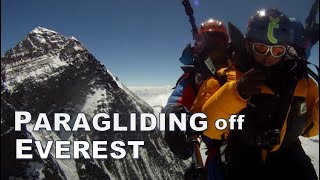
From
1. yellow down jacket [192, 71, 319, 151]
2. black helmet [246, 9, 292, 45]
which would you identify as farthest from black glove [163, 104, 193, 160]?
black helmet [246, 9, 292, 45]

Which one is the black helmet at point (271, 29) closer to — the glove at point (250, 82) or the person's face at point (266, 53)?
the person's face at point (266, 53)

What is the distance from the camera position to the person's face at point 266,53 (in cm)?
510

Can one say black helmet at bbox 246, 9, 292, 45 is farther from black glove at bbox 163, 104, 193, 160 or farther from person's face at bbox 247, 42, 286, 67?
black glove at bbox 163, 104, 193, 160

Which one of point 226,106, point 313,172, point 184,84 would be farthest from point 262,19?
point 313,172

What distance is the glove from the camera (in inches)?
188

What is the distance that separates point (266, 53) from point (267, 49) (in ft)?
0.18

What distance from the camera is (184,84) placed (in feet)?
21.2

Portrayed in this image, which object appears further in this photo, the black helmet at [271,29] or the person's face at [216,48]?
the person's face at [216,48]

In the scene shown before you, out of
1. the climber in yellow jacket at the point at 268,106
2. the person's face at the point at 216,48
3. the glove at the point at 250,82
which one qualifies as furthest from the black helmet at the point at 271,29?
the person's face at the point at 216,48

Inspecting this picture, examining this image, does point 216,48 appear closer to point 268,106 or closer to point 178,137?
point 178,137

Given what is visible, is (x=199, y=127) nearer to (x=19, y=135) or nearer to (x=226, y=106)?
(x=226, y=106)

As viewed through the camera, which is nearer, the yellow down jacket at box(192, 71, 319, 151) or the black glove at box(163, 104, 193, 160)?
the yellow down jacket at box(192, 71, 319, 151)

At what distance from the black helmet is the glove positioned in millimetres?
571

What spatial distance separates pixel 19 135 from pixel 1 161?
20123mm
